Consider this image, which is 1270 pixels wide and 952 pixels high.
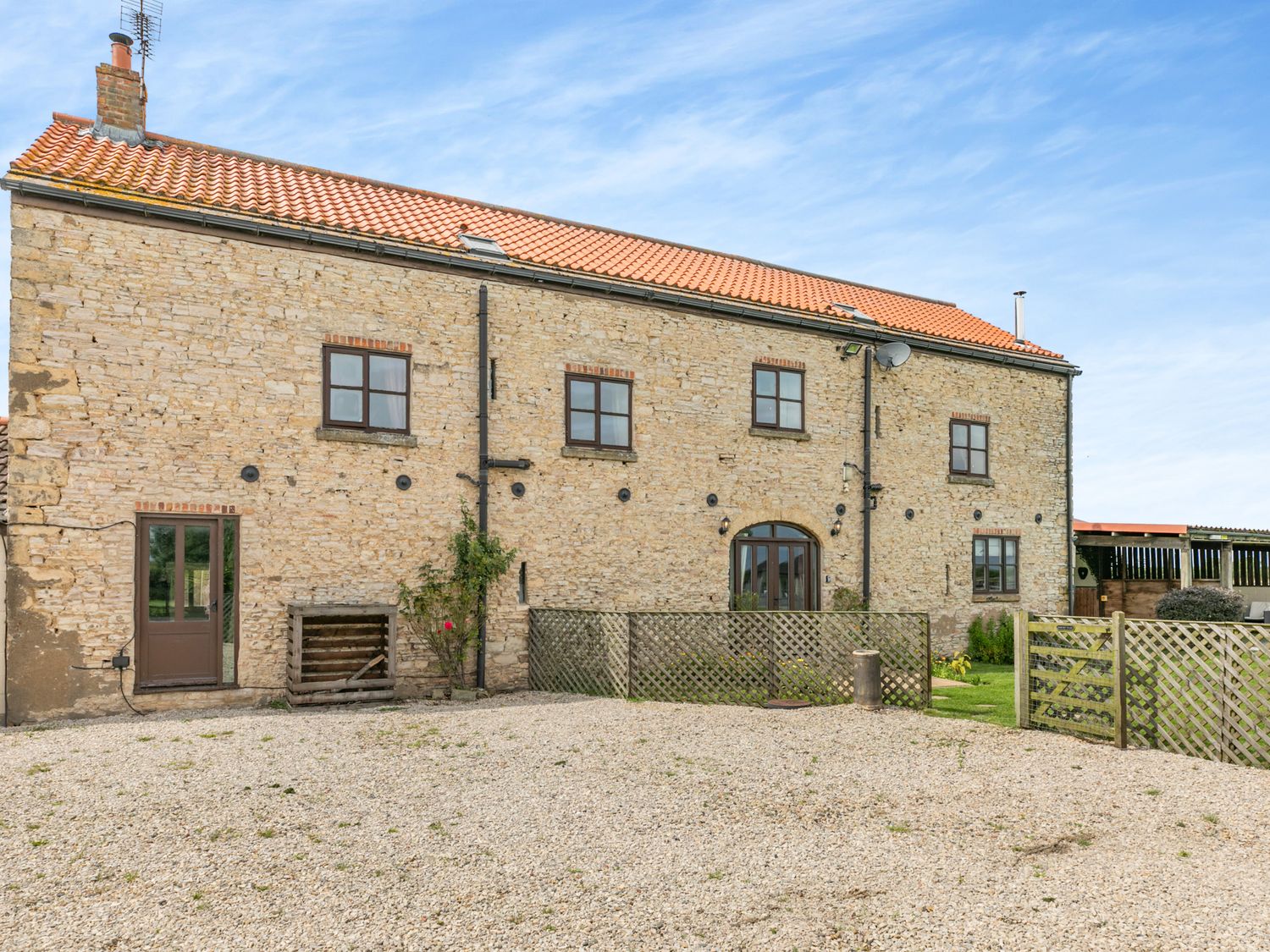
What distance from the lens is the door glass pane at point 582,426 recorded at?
14164 mm

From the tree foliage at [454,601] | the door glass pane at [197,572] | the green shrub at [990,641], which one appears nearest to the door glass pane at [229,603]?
the door glass pane at [197,572]

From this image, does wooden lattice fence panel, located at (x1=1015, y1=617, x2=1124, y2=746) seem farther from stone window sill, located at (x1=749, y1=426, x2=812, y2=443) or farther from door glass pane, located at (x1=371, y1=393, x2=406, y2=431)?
door glass pane, located at (x1=371, y1=393, x2=406, y2=431)

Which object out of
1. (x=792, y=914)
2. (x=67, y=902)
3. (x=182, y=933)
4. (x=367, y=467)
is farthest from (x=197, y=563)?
(x=792, y=914)

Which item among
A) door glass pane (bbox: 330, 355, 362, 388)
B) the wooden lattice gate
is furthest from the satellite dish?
door glass pane (bbox: 330, 355, 362, 388)

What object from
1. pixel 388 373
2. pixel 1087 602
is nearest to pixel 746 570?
pixel 388 373

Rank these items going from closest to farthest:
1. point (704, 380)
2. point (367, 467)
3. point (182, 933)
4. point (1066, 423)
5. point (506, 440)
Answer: point (182, 933) → point (367, 467) → point (506, 440) → point (704, 380) → point (1066, 423)

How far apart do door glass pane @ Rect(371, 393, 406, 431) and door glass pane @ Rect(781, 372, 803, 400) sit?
7004mm

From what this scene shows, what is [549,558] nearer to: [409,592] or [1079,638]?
[409,592]

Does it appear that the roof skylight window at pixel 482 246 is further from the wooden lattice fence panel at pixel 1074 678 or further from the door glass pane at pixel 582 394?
the wooden lattice fence panel at pixel 1074 678

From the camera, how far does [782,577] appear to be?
16016 mm

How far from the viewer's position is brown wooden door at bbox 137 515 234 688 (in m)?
11.1

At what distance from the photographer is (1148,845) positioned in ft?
20.0

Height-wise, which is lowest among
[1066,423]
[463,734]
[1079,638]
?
[463,734]

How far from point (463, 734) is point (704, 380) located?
7868 millimetres
